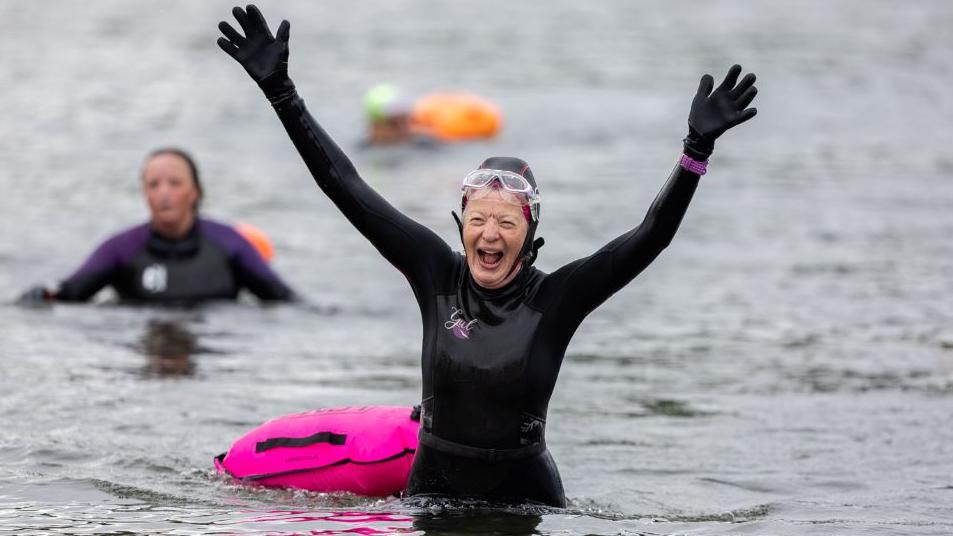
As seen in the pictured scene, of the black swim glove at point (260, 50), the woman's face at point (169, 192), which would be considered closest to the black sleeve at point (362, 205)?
the black swim glove at point (260, 50)

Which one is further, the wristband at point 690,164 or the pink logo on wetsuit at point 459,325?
the pink logo on wetsuit at point 459,325

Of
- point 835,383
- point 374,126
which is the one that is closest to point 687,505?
point 835,383

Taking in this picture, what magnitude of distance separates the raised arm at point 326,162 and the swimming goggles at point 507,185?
31 cm

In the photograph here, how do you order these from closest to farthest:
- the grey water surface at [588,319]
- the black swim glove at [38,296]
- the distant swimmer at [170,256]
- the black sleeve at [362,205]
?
the black sleeve at [362,205]
the grey water surface at [588,319]
the distant swimmer at [170,256]
the black swim glove at [38,296]

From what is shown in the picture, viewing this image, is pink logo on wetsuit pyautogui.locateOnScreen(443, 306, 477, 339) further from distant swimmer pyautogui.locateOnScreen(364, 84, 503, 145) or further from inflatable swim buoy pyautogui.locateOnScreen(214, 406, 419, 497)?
distant swimmer pyautogui.locateOnScreen(364, 84, 503, 145)

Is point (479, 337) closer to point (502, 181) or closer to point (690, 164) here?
point (502, 181)

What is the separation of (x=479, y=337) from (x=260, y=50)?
1493 millimetres

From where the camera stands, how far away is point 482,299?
263 inches

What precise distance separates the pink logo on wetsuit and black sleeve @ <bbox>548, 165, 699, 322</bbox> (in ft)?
1.25

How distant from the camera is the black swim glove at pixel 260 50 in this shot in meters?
6.54

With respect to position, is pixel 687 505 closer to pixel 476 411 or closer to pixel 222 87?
pixel 476 411

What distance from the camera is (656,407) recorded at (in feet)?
34.1

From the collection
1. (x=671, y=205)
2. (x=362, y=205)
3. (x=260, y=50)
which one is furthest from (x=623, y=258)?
(x=260, y=50)

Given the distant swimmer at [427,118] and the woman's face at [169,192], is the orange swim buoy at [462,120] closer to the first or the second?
the distant swimmer at [427,118]
